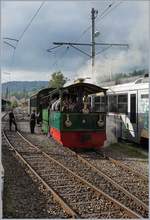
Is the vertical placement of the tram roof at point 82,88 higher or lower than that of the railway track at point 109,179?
higher

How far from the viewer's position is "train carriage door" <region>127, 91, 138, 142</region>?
15219 millimetres

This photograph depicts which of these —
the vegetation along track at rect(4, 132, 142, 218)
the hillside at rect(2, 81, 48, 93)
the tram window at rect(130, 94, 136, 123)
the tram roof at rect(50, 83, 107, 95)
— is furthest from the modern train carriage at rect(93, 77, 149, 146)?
the hillside at rect(2, 81, 48, 93)

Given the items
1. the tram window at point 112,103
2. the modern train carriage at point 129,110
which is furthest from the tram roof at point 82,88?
the tram window at point 112,103

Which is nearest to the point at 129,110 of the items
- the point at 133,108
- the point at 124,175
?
the point at 133,108

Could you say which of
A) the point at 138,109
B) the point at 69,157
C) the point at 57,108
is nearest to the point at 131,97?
the point at 138,109

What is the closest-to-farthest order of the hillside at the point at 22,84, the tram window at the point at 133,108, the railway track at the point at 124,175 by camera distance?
the railway track at the point at 124,175 → the tram window at the point at 133,108 → the hillside at the point at 22,84

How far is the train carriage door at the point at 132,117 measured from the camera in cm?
1522

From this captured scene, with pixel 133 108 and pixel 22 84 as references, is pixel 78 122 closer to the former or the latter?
pixel 133 108

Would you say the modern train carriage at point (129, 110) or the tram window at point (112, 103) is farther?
the tram window at point (112, 103)

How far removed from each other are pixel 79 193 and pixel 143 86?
7316mm

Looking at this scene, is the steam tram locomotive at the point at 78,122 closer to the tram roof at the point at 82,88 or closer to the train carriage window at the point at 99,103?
the tram roof at the point at 82,88

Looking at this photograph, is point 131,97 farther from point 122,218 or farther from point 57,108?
point 122,218

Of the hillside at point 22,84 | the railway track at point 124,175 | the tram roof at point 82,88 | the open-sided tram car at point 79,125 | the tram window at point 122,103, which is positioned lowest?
the railway track at point 124,175

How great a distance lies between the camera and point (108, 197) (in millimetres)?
7375
